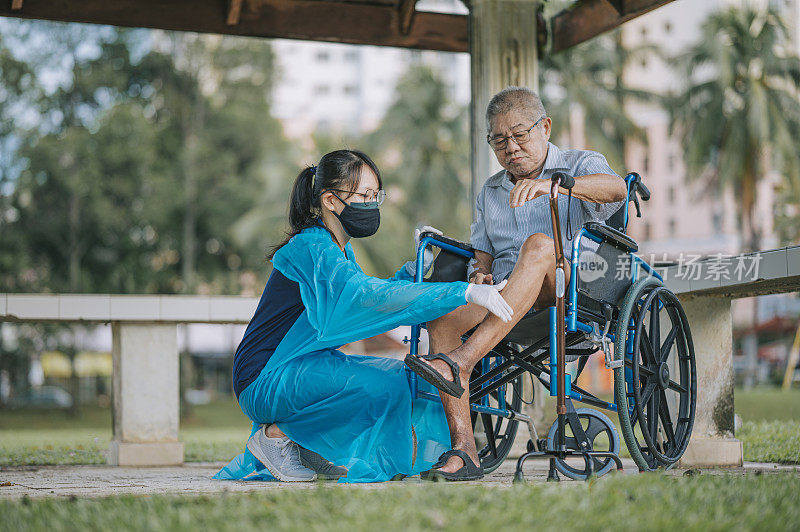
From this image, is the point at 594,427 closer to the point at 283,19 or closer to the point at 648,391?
the point at 648,391

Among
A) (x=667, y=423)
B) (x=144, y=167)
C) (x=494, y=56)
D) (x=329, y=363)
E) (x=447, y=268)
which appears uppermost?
(x=144, y=167)

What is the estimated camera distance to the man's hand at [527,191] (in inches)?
139

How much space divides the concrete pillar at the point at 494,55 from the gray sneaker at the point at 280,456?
8.75ft

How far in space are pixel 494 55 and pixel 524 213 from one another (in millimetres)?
2322

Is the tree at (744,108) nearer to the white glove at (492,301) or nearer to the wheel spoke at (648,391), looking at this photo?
→ the wheel spoke at (648,391)

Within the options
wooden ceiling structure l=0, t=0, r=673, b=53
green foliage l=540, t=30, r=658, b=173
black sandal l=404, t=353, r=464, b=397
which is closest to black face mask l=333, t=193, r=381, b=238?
black sandal l=404, t=353, r=464, b=397

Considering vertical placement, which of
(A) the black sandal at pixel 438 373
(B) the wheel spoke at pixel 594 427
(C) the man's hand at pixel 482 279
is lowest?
(B) the wheel spoke at pixel 594 427

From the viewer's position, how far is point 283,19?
649 centimetres

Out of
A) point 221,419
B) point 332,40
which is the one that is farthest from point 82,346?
point 332,40

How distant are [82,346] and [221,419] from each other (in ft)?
18.7

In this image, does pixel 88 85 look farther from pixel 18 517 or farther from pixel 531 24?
pixel 18 517

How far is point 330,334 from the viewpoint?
3.80m

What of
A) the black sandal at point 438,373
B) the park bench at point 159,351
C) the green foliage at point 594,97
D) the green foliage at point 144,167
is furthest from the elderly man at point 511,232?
the green foliage at point 594,97

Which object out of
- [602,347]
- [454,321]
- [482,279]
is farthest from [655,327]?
[454,321]
